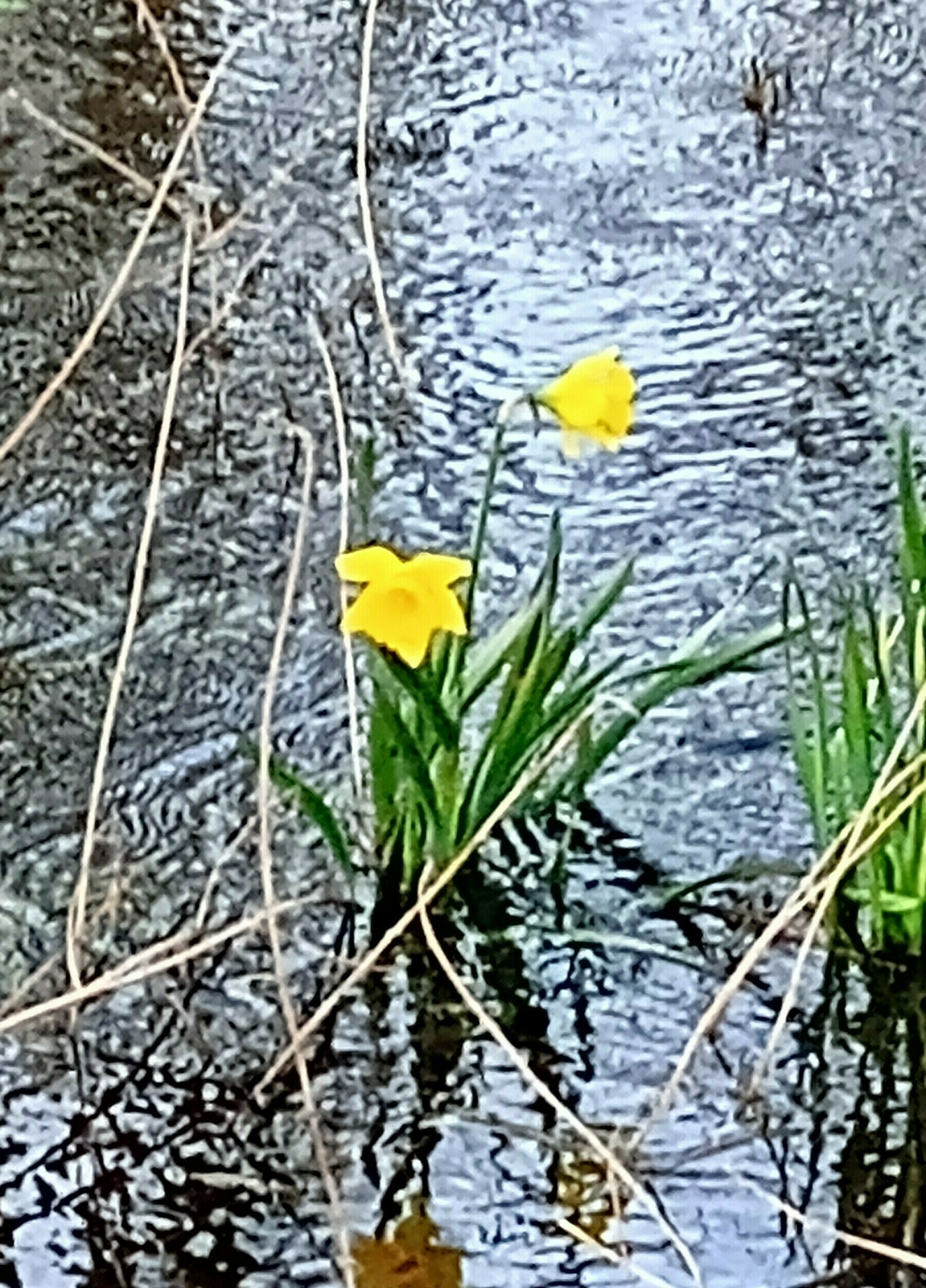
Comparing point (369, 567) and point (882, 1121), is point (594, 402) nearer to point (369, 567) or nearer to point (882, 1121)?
point (369, 567)

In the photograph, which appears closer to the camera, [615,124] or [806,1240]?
[806,1240]

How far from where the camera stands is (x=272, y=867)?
692mm

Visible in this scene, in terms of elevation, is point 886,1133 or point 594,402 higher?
point 594,402

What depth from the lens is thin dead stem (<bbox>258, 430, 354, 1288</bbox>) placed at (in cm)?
61

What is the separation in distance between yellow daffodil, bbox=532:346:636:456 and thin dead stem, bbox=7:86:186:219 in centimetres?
20

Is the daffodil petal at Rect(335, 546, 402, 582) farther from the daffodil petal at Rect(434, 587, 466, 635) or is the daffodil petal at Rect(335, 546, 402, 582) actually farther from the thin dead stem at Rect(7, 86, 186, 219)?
the thin dead stem at Rect(7, 86, 186, 219)

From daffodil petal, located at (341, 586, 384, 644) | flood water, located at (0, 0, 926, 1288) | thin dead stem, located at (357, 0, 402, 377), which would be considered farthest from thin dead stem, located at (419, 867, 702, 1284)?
thin dead stem, located at (357, 0, 402, 377)

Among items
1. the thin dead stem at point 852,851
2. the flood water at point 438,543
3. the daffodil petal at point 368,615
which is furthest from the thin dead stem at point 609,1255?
the daffodil petal at point 368,615

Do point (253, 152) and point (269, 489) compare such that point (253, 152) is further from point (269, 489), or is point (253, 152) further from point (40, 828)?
point (40, 828)

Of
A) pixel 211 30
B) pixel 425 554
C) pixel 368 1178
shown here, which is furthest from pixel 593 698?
pixel 211 30

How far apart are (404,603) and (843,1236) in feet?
0.90

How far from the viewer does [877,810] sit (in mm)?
669

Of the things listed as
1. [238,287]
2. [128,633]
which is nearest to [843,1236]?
[128,633]

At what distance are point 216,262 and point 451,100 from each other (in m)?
0.14
